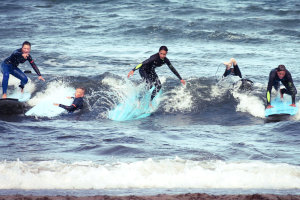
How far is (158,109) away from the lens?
12312mm

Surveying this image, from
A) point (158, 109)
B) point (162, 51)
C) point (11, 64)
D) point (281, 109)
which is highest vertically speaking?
point (162, 51)

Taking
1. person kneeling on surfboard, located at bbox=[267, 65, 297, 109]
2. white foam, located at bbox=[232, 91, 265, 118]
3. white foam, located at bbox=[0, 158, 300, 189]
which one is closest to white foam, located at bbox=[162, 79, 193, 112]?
white foam, located at bbox=[232, 91, 265, 118]

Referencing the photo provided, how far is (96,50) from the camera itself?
20016mm

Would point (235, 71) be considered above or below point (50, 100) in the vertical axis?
above

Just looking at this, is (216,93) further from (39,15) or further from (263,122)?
(39,15)

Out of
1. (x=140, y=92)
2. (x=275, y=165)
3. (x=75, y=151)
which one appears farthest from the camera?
(x=140, y=92)

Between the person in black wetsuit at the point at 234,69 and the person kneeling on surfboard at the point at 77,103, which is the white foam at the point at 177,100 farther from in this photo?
the person kneeling on surfboard at the point at 77,103

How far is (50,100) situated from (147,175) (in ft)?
22.1

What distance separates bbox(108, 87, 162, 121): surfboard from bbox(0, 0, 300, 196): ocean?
227 mm

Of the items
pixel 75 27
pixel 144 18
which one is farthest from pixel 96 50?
pixel 144 18

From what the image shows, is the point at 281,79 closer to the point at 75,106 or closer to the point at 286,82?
the point at 286,82

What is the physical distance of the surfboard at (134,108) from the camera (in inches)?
444

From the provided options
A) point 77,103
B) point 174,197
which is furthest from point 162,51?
point 174,197

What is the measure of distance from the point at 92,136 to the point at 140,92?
347 centimetres
